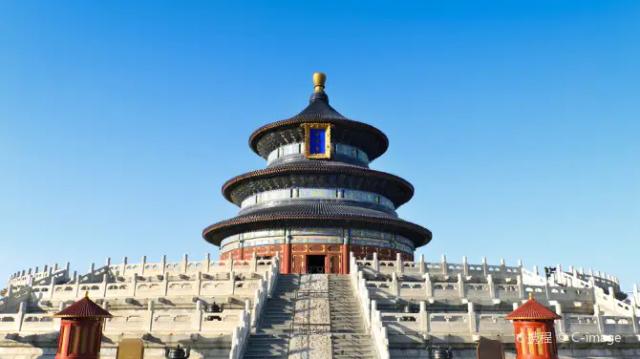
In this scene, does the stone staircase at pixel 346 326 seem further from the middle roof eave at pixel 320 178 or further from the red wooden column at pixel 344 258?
the middle roof eave at pixel 320 178

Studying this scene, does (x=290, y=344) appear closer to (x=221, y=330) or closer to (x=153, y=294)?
(x=221, y=330)

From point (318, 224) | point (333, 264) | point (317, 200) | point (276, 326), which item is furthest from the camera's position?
point (317, 200)

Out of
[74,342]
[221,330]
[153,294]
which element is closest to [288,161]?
[153,294]

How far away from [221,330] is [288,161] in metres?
25.3

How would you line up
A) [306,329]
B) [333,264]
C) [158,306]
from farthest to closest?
[333,264], [158,306], [306,329]

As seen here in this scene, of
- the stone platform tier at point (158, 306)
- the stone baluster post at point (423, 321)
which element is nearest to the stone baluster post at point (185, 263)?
the stone platform tier at point (158, 306)

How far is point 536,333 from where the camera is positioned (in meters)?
18.3

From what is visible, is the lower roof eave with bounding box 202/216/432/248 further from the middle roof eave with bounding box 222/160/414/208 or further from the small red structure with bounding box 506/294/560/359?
the small red structure with bounding box 506/294/560/359

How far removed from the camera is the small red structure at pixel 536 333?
18.1 meters

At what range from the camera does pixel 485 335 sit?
20.5 meters

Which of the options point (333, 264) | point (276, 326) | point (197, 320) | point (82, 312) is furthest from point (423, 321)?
point (333, 264)

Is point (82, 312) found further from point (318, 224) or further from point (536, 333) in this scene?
point (318, 224)

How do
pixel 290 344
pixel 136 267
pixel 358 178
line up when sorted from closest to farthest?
pixel 290 344 < pixel 136 267 < pixel 358 178

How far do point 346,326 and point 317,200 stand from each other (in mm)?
19994
